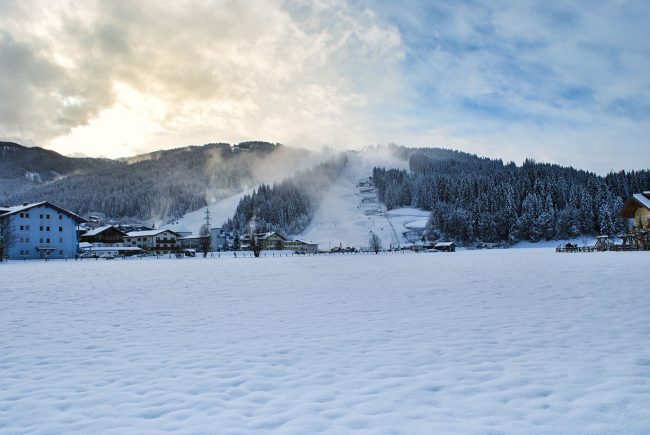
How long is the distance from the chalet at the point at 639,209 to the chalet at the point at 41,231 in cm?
10571

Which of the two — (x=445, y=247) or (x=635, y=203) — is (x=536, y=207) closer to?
(x=445, y=247)

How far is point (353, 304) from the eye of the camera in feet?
50.8

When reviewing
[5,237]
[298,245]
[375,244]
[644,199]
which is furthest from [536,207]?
[5,237]

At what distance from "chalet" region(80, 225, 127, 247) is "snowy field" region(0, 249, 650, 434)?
121m

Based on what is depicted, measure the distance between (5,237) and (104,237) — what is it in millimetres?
48778

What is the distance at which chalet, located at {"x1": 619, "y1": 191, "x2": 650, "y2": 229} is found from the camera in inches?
2479

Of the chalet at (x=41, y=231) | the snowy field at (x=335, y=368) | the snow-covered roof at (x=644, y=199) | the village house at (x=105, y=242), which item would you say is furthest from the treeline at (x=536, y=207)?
the snowy field at (x=335, y=368)

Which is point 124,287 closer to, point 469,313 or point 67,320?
point 67,320

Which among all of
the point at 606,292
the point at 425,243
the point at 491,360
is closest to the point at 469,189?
the point at 425,243

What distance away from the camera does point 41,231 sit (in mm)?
90188

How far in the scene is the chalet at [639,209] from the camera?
207 ft

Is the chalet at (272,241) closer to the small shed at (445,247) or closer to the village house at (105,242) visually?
the village house at (105,242)

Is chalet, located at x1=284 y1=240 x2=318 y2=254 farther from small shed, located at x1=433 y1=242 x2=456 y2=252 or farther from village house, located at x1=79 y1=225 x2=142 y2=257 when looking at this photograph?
village house, located at x1=79 y1=225 x2=142 y2=257

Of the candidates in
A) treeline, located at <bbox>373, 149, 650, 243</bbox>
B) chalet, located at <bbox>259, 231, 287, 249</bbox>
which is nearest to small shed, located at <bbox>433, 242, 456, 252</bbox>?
treeline, located at <bbox>373, 149, 650, 243</bbox>
